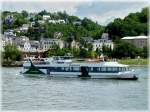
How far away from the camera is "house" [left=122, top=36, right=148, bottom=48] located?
17.4m

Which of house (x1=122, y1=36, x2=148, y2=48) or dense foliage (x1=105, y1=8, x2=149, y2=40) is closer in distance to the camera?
house (x1=122, y1=36, x2=148, y2=48)

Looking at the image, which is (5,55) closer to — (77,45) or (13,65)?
(13,65)

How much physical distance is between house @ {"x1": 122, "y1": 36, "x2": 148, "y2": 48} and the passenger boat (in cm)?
900

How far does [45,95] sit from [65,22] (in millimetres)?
21223

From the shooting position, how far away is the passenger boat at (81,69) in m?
7.77

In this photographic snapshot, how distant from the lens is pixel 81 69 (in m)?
8.02

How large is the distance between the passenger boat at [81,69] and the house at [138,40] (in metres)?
9.00

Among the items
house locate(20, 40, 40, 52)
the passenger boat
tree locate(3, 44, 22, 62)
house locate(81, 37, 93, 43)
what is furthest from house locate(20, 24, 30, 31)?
the passenger boat

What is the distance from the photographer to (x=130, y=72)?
7730mm

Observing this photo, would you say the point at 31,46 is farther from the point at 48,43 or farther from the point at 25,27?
the point at 25,27

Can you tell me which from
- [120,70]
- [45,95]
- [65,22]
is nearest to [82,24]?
[65,22]

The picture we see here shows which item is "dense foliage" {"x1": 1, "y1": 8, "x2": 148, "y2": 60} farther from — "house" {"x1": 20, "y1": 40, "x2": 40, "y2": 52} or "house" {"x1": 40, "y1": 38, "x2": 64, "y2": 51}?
"house" {"x1": 20, "y1": 40, "x2": 40, "y2": 52}

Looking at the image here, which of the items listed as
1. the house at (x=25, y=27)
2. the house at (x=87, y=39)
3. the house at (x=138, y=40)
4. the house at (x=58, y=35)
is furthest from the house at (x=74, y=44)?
the house at (x=25, y=27)

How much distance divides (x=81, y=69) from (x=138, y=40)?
997cm
